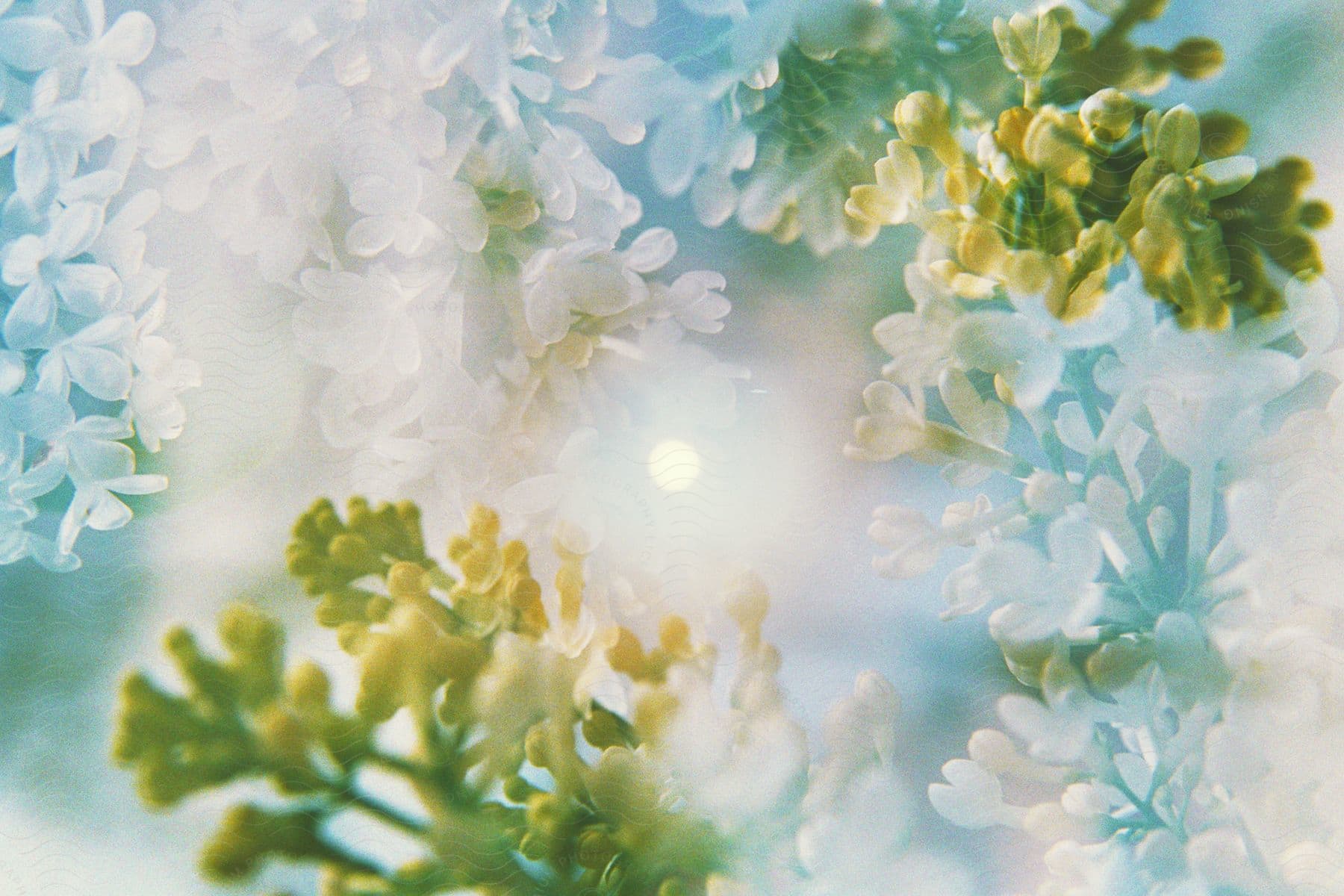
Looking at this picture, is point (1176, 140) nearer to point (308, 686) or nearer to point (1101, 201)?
point (1101, 201)

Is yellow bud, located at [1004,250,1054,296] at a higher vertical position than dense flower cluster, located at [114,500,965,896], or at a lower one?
Result: higher

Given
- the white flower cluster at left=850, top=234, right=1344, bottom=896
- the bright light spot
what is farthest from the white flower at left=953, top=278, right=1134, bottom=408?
the bright light spot

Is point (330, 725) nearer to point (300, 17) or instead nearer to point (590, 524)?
point (590, 524)

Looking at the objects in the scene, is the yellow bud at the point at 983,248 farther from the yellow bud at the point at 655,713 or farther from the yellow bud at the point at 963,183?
the yellow bud at the point at 655,713

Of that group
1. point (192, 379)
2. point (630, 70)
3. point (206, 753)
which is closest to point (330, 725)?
point (206, 753)

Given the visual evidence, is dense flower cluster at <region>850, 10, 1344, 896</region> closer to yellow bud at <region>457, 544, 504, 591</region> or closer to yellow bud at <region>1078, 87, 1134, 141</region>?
yellow bud at <region>1078, 87, 1134, 141</region>

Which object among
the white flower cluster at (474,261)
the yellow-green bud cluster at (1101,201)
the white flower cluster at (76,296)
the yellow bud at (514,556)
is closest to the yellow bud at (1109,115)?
the yellow-green bud cluster at (1101,201)
